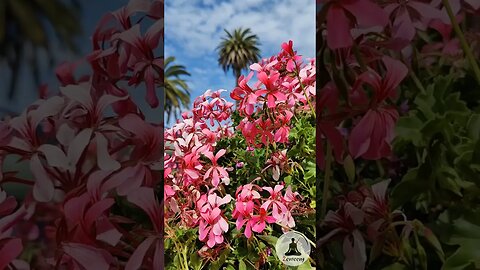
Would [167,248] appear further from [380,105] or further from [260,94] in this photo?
[380,105]

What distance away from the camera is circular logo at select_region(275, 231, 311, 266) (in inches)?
58.8

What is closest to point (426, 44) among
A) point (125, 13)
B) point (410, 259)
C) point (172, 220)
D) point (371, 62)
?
point (371, 62)

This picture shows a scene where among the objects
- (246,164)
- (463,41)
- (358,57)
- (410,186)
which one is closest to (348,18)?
(358,57)

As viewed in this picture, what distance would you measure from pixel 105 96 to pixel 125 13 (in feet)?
0.52

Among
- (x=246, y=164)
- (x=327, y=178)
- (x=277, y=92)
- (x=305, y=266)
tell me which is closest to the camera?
(x=327, y=178)

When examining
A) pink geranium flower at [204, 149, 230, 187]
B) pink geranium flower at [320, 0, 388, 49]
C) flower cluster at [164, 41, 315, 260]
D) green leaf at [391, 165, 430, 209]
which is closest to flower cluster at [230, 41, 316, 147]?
flower cluster at [164, 41, 315, 260]

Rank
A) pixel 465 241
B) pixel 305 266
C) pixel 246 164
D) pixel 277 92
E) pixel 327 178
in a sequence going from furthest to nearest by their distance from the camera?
pixel 246 164 → pixel 277 92 → pixel 305 266 → pixel 327 178 → pixel 465 241

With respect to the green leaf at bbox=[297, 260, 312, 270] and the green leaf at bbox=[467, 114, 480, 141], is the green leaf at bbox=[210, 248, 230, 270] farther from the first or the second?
the green leaf at bbox=[467, 114, 480, 141]

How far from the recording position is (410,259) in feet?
2.55

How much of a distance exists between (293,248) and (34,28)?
3.41ft

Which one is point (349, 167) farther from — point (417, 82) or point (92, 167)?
point (92, 167)

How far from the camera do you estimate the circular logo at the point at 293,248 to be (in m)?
1.49

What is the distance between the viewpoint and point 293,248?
1.53 m

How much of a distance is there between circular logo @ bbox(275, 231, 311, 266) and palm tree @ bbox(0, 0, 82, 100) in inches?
37.7
